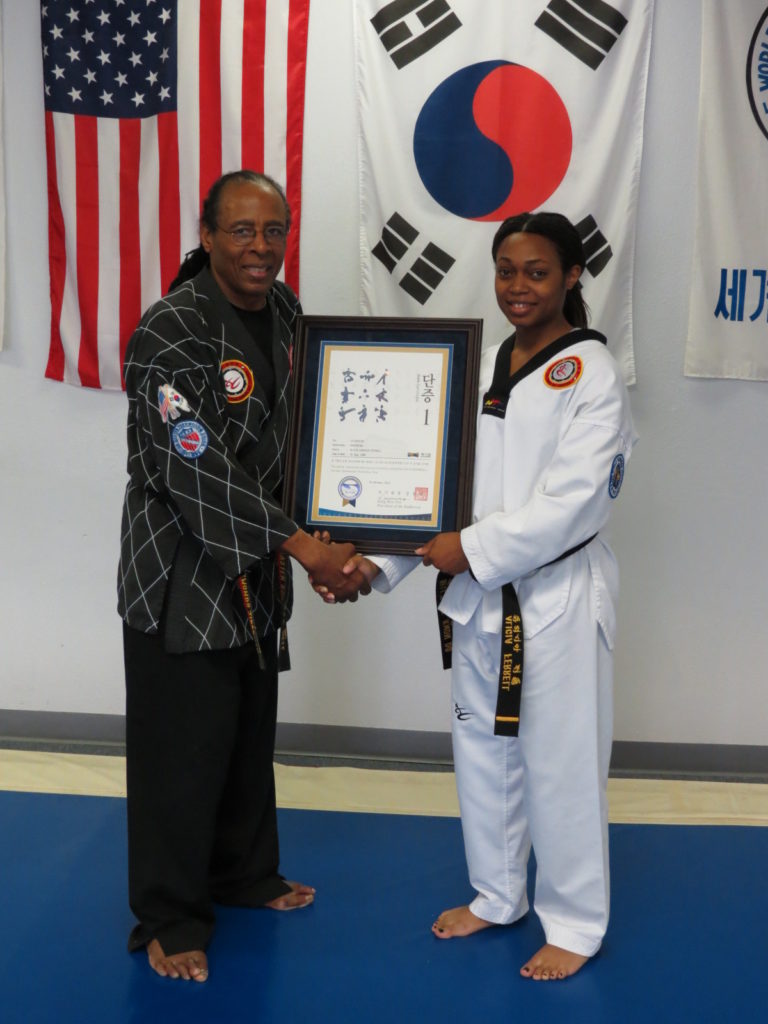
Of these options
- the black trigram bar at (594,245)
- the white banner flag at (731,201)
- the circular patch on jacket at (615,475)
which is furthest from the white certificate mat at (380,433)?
the white banner flag at (731,201)

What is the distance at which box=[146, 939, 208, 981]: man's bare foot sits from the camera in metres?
2.31

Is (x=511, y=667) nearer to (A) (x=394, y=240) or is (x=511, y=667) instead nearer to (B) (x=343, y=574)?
(B) (x=343, y=574)

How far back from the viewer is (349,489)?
2414 mm

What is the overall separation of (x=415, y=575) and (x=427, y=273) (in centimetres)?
105

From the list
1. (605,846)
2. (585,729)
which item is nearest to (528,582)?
(585,729)

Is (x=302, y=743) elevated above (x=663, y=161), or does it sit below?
below

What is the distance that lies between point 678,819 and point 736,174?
208 centimetres

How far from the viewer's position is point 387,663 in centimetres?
375

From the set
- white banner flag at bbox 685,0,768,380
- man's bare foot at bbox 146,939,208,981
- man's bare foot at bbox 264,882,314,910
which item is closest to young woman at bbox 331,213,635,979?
man's bare foot at bbox 264,882,314,910

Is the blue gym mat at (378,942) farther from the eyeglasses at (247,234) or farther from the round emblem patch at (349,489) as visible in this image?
the eyeglasses at (247,234)

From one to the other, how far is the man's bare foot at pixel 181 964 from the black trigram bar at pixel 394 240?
218cm

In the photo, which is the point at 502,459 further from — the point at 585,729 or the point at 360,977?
the point at 360,977

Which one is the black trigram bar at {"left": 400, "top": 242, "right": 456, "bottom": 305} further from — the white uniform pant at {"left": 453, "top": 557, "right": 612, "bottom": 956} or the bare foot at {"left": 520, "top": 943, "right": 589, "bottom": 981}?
the bare foot at {"left": 520, "top": 943, "right": 589, "bottom": 981}

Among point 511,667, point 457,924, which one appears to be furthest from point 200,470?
point 457,924
